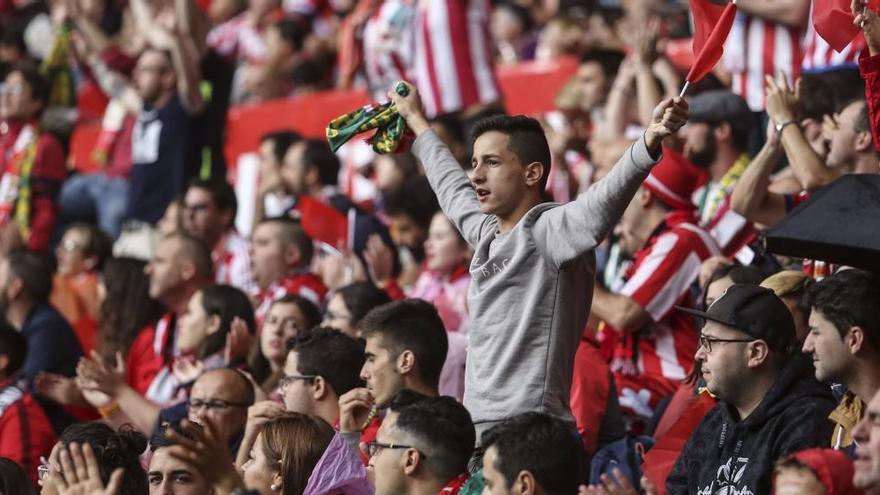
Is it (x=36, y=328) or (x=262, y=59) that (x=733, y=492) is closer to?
(x=36, y=328)

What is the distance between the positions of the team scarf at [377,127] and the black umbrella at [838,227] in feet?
4.70

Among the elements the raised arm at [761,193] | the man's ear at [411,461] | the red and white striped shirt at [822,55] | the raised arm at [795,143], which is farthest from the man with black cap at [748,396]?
the red and white striped shirt at [822,55]

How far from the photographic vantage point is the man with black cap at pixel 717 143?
886cm

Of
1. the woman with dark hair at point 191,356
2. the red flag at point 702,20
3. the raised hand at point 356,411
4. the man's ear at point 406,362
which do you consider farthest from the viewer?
the woman with dark hair at point 191,356

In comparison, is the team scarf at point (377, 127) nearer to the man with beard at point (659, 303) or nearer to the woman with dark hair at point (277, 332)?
the man with beard at point (659, 303)

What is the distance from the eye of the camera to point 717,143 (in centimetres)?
894

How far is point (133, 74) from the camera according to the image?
Answer: 14344 mm

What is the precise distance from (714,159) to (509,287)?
3.21 meters

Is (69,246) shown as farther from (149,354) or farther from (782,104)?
(782,104)

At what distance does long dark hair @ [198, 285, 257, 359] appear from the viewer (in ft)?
29.9

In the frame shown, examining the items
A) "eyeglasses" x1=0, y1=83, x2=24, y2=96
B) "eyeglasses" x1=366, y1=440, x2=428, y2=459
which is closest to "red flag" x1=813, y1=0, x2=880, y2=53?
"eyeglasses" x1=366, y1=440, x2=428, y2=459

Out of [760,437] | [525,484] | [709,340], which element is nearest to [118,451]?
[525,484]

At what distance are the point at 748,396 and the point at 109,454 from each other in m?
2.21

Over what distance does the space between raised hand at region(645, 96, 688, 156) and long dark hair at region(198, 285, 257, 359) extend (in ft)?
12.9
